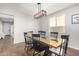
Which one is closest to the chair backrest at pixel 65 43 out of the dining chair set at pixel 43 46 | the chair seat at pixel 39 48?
the dining chair set at pixel 43 46

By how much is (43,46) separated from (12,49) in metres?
0.56

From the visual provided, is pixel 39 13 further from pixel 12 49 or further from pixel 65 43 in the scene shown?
pixel 12 49

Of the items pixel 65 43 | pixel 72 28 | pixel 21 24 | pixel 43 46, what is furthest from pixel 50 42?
pixel 21 24

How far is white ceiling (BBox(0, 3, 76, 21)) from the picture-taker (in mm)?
1818

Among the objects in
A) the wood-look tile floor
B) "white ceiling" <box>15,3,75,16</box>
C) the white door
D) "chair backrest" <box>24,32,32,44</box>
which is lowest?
the wood-look tile floor

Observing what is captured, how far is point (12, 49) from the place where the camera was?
1.84 metres

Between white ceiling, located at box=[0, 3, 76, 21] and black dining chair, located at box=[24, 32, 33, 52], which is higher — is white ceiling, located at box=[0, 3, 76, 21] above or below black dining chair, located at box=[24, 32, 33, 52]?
above

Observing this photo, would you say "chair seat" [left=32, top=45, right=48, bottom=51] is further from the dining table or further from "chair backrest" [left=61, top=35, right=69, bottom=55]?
Result: "chair backrest" [left=61, top=35, right=69, bottom=55]

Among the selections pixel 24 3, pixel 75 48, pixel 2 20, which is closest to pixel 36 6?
pixel 24 3

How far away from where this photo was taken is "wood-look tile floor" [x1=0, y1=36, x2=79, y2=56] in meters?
1.83

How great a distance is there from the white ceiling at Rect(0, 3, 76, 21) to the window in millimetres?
148

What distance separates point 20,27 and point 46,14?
535 millimetres

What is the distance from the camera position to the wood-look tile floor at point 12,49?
1826 mm

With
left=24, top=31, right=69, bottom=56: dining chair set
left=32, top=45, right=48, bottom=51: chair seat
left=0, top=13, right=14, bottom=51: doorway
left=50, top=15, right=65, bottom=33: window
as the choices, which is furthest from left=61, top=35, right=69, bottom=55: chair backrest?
left=0, top=13, right=14, bottom=51: doorway
